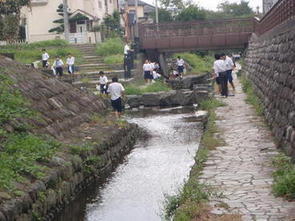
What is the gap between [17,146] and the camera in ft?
38.7

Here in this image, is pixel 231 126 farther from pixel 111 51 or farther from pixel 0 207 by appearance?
pixel 111 51

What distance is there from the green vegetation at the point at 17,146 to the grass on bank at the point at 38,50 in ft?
83.5

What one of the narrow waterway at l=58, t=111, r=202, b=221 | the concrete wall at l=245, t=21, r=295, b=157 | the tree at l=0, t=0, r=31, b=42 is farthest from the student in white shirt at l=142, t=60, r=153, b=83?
the concrete wall at l=245, t=21, r=295, b=157

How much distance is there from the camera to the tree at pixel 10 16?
43656 millimetres

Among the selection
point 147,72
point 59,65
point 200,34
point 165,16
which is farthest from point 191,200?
point 165,16

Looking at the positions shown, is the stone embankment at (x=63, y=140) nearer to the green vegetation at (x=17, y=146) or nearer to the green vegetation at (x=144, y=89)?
the green vegetation at (x=17, y=146)

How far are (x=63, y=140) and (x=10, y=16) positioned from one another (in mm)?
30645

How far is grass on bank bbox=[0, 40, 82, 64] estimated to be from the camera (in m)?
41.7

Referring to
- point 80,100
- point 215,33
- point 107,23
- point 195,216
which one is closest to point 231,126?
point 80,100

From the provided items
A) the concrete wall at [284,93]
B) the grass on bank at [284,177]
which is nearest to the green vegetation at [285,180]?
the grass on bank at [284,177]

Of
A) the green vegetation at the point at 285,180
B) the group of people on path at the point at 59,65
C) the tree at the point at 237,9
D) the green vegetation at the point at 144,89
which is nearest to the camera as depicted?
the green vegetation at the point at 285,180

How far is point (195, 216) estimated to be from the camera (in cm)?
768

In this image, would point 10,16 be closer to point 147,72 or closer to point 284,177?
point 147,72

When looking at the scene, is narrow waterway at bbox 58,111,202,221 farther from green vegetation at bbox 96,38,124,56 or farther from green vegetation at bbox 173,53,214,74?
green vegetation at bbox 173,53,214,74
